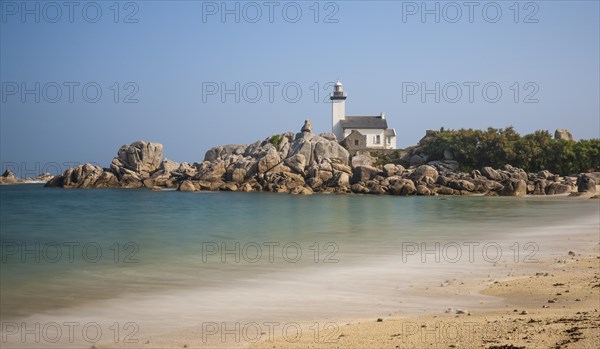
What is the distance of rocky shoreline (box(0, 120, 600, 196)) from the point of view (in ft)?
182

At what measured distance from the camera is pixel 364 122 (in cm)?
8038

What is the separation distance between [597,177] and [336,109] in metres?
36.5

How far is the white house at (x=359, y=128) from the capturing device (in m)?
76.7

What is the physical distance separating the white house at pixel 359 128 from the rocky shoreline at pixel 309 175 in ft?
21.4

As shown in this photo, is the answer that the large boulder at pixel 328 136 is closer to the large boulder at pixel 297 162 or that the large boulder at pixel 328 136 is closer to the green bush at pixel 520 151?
→ the large boulder at pixel 297 162

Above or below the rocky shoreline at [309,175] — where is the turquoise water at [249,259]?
below

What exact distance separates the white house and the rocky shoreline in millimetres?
6534

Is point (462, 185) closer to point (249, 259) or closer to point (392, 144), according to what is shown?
point (392, 144)

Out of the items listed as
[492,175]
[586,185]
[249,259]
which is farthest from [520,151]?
[249,259]

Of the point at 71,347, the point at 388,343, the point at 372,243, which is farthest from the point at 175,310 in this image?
the point at 372,243

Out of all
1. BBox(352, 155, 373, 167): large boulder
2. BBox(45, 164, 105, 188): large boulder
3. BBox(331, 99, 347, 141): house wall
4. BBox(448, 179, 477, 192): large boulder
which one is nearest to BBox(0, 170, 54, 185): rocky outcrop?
BBox(45, 164, 105, 188): large boulder

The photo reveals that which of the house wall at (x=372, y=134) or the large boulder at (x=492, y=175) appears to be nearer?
the large boulder at (x=492, y=175)

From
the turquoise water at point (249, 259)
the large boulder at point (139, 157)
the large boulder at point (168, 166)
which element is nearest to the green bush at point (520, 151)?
the turquoise water at point (249, 259)

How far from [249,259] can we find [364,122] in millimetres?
63966
